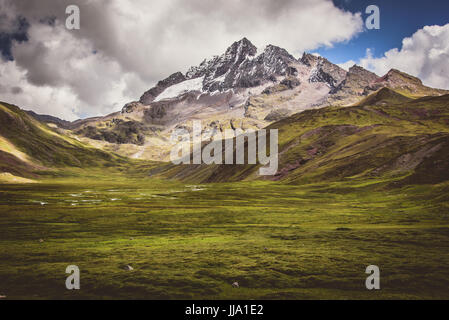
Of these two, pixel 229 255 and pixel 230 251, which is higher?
pixel 230 251

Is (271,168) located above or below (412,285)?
above

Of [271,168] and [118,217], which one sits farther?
[271,168]

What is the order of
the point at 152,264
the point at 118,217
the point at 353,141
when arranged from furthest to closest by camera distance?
the point at 353,141
the point at 118,217
the point at 152,264

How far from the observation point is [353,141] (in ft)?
639

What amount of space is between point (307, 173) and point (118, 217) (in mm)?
113504

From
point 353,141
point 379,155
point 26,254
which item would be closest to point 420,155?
point 379,155

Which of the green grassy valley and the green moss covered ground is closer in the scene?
the green moss covered ground

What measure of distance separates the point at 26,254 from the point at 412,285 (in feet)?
126

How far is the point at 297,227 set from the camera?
5431cm

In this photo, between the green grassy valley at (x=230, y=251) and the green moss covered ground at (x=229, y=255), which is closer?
the green moss covered ground at (x=229, y=255)

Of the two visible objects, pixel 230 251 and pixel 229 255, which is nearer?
pixel 229 255

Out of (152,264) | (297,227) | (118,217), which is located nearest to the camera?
(152,264)
